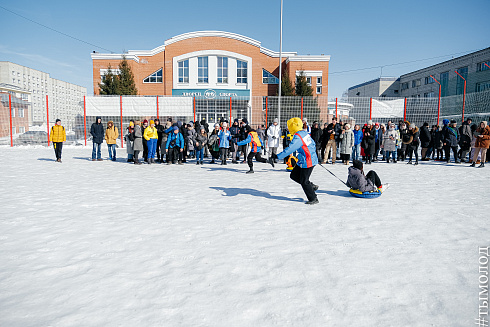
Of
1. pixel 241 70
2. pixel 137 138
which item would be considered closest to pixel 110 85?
pixel 241 70

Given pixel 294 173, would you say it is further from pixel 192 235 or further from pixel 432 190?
pixel 432 190

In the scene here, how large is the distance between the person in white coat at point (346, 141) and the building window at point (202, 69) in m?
26.9

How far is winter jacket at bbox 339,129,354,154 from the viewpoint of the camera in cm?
1291

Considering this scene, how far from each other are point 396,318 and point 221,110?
60.7 ft

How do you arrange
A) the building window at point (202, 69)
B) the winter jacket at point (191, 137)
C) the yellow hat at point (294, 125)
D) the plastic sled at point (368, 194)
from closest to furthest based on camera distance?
the yellow hat at point (294, 125) → the plastic sled at point (368, 194) → the winter jacket at point (191, 137) → the building window at point (202, 69)

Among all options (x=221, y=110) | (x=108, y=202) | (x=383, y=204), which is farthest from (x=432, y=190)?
(x=221, y=110)

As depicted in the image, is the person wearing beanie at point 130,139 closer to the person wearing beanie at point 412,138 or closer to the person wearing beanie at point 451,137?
the person wearing beanie at point 412,138

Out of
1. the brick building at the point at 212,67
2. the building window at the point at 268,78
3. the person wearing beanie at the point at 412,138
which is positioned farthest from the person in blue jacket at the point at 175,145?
the building window at the point at 268,78

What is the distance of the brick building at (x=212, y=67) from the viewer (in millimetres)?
36969

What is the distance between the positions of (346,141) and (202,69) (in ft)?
91.1

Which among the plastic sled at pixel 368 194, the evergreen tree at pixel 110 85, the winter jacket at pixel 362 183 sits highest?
the evergreen tree at pixel 110 85

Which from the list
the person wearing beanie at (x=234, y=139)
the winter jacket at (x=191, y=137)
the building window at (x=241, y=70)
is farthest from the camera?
the building window at (x=241, y=70)

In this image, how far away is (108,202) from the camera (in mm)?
6633

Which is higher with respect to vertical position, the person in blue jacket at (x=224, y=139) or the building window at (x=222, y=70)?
the building window at (x=222, y=70)
